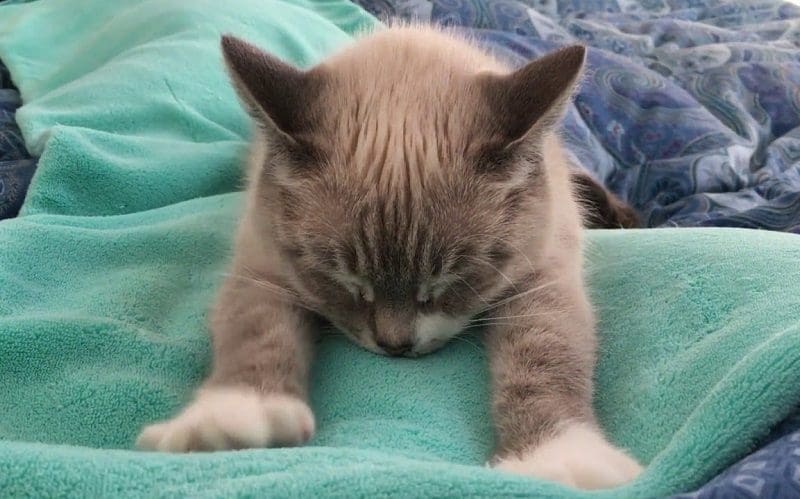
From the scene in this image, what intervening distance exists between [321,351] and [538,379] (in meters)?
0.43

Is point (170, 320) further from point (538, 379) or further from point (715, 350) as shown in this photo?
point (715, 350)

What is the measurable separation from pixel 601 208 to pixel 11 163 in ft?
5.60

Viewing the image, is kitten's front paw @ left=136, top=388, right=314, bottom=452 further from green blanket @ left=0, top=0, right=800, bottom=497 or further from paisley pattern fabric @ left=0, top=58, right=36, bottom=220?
paisley pattern fabric @ left=0, top=58, right=36, bottom=220

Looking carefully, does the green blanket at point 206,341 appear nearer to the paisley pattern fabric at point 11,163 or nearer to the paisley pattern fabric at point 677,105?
the paisley pattern fabric at point 11,163

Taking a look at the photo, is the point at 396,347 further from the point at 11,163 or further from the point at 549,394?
the point at 11,163

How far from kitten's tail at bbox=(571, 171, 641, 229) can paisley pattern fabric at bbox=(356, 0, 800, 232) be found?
0.14 metres

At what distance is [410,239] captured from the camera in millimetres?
1212

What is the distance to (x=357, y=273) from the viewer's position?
1.25 m

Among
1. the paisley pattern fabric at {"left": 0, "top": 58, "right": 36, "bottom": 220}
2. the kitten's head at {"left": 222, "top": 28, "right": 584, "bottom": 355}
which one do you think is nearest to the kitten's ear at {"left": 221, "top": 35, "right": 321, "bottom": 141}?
the kitten's head at {"left": 222, "top": 28, "right": 584, "bottom": 355}

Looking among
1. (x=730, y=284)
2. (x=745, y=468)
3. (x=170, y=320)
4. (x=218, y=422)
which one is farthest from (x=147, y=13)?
→ (x=745, y=468)

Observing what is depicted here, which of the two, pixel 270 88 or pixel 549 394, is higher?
pixel 270 88

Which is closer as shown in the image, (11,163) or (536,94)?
(536,94)

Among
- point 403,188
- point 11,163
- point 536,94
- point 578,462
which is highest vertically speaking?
point 536,94

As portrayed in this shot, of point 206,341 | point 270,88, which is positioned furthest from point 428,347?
point 270,88
